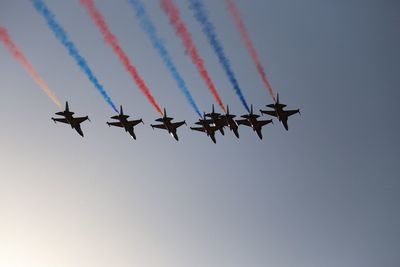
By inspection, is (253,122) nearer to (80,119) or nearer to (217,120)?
(217,120)


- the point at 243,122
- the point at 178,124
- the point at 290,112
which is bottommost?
the point at 178,124

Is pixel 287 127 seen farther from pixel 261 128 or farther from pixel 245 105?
pixel 245 105

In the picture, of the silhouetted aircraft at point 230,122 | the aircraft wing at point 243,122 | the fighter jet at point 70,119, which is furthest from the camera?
the aircraft wing at point 243,122

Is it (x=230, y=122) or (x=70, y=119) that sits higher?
(x=230, y=122)

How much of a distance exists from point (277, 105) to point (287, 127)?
2541 mm

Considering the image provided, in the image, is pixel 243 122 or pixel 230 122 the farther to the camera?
pixel 243 122

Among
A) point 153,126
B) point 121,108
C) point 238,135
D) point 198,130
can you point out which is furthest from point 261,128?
point 121,108

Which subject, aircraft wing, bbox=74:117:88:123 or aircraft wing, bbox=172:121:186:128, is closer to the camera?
aircraft wing, bbox=74:117:88:123

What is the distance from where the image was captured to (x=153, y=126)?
146ft

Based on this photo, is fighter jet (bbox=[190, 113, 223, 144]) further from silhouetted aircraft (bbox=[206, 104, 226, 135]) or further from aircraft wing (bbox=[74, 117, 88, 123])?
aircraft wing (bbox=[74, 117, 88, 123])

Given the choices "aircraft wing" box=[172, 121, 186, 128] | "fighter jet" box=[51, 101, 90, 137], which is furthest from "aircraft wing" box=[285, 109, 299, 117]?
"fighter jet" box=[51, 101, 90, 137]

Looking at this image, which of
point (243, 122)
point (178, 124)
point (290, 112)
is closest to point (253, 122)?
point (243, 122)

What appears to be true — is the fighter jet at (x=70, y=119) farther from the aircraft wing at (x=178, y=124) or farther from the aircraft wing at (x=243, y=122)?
the aircraft wing at (x=243, y=122)

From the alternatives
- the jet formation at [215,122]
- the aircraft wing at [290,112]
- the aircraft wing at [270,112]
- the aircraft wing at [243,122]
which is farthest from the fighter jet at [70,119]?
the aircraft wing at [290,112]
